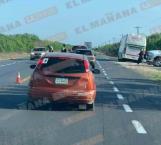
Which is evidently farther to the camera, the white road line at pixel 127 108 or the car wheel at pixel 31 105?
the white road line at pixel 127 108

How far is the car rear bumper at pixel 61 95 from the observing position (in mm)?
15086

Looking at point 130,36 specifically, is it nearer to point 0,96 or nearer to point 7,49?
point 7,49

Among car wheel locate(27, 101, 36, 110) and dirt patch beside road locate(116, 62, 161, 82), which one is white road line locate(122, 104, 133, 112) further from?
dirt patch beside road locate(116, 62, 161, 82)

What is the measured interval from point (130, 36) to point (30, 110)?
5027 centimetres

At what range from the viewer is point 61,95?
1517 centimetres

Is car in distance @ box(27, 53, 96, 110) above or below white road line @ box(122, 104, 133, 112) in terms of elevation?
above

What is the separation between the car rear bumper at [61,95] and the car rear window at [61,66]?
0.56 meters

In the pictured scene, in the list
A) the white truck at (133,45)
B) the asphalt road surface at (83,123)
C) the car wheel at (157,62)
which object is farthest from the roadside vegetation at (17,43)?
the asphalt road surface at (83,123)

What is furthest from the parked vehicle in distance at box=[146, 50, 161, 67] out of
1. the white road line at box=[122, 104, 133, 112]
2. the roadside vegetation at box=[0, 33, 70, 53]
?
the white road line at box=[122, 104, 133, 112]

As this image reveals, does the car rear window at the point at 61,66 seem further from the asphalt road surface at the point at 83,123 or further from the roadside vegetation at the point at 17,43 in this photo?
the roadside vegetation at the point at 17,43

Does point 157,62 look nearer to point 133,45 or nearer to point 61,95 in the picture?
point 133,45

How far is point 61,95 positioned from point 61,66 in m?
0.87

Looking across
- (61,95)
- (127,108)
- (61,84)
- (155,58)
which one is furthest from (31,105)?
(155,58)

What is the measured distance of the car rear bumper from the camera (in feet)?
49.5
